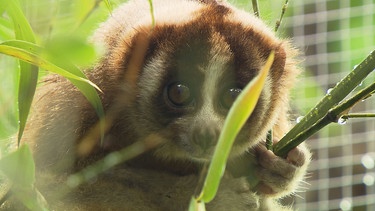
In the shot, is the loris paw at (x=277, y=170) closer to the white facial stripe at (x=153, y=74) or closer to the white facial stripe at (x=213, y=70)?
the white facial stripe at (x=213, y=70)

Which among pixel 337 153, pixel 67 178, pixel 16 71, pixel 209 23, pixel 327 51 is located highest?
pixel 16 71

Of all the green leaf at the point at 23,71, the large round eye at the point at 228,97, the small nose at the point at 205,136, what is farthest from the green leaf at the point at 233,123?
the large round eye at the point at 228,97

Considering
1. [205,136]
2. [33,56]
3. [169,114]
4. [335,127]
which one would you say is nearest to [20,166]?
[33,56]

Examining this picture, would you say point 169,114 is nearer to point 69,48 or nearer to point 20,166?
point 20,166

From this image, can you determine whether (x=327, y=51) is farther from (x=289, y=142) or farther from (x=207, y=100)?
(x=289, y=142)

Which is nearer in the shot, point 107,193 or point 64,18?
point 64,18

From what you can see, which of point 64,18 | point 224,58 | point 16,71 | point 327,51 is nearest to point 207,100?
point 224,58
